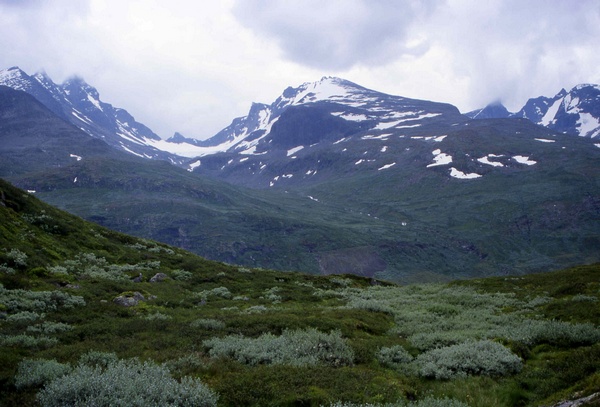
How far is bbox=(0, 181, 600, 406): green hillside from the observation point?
408 inches

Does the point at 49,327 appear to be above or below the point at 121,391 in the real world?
below

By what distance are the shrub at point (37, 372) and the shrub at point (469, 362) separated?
10698 mm

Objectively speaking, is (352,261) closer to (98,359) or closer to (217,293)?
(217,293)

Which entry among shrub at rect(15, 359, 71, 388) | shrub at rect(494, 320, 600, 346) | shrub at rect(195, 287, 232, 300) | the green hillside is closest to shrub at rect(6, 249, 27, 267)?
the green hillside

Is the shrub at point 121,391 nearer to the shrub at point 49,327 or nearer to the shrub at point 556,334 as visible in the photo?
the shrub at point 49,327

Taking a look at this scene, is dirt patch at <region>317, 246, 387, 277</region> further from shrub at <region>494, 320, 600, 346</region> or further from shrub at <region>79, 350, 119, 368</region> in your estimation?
shrub at <region>79, 350, 119, 368</region>

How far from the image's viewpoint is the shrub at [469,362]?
42.2ft

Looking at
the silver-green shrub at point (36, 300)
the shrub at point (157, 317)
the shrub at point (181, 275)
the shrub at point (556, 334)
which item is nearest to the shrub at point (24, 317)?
the silver-green shrub at point (36, 300)

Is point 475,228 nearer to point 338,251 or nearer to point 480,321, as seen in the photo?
point 338,251

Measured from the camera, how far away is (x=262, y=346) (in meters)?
14.7

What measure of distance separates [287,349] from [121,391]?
6001 mm

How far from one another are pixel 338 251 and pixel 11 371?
481ft

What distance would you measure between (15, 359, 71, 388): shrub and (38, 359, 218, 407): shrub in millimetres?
528

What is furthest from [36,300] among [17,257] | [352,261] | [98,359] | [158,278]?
[352,261]
